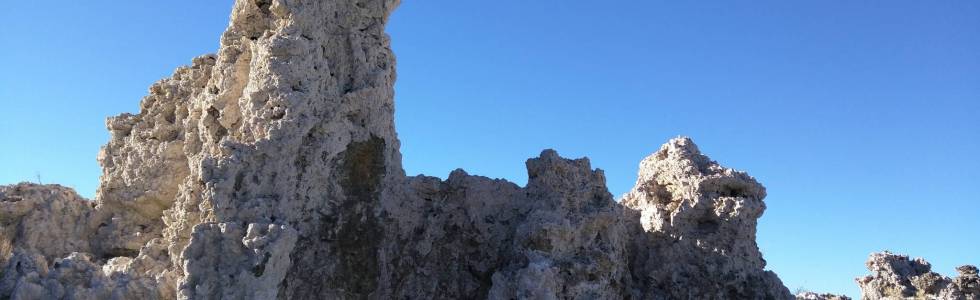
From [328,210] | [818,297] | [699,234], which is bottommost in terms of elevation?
[328,210]

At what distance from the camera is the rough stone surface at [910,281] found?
17250mm

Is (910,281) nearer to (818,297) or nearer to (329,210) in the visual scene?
(818,297)

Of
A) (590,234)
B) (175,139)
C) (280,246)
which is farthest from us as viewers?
(175,139)

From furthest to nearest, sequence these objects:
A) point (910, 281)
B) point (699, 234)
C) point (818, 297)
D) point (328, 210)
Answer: point (818, 297) < point (910, 281) < point (699, 234) < point (328, 210)

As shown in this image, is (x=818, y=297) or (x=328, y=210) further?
(x=818, y=297)

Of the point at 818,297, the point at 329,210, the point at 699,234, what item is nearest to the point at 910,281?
the point at 818,297

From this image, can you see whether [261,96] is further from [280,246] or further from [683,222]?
[683,222]

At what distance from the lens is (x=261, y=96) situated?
34.2 ft

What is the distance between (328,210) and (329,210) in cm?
2

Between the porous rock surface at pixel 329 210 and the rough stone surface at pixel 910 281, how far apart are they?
8802mm

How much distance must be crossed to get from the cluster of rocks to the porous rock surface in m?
0.03

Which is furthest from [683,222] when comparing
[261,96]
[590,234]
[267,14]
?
[267,14]

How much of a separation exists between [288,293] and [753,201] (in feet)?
23.5

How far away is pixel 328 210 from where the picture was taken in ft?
35.0
